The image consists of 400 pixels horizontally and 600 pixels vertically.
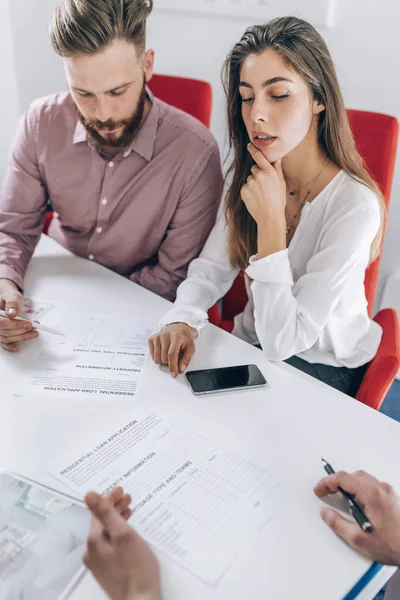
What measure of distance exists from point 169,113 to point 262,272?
65 cm

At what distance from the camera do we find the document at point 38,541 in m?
0.69

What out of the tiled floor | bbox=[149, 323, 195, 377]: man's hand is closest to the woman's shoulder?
bbox=[149, 323, 195, 377]: man's hand

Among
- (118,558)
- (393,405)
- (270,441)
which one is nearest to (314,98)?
(270,441)

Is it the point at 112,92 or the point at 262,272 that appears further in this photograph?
the point at 112,92

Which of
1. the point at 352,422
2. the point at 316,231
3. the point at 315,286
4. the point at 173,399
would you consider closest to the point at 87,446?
the point at 173,399

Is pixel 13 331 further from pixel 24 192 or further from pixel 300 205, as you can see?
pixel 300 205

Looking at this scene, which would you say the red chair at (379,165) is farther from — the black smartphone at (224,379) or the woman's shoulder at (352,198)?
the black smartphone at (224,379)

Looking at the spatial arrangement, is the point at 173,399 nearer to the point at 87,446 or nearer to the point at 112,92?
the point at 87,446

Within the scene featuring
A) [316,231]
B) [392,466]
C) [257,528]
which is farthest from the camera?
[316,231]

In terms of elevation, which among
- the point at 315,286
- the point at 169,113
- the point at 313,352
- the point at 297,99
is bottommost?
the point at 313,352

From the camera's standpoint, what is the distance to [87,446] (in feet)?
2.98

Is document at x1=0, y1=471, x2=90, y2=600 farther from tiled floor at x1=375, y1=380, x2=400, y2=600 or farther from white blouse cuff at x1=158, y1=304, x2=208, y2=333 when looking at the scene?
tiled floor at x1=375, y1=380, x2=400, y2=600

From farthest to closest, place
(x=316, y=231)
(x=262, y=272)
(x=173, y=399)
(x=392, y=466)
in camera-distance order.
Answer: (x=316, y=231) < (x=262, y=272) < (x=173, y=399) < (x=392, y=466)

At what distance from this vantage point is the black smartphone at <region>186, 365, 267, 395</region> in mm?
1042
